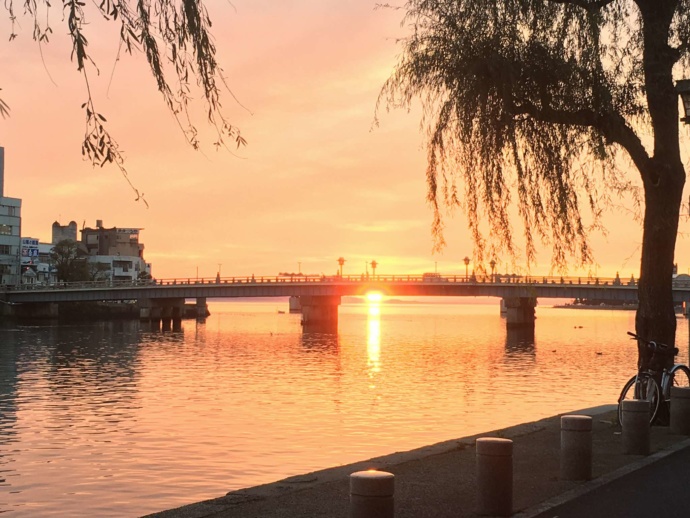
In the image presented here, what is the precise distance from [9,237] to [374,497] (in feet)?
506

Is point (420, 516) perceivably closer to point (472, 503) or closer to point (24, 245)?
point (472, 503)

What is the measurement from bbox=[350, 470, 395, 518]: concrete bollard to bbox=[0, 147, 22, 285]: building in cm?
15166

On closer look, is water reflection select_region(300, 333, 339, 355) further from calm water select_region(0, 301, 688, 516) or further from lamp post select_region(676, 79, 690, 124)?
lamp post select_region(676, 79, 690, 124)

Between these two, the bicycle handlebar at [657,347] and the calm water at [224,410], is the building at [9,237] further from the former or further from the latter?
the bicycle handlebar at [657,347]

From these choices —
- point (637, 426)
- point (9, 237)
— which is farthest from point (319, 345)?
point (637, 426)

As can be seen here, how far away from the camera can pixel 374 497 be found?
8.38m

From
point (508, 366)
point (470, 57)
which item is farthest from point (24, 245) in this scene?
point (470, 57)

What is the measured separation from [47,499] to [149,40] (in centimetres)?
1494

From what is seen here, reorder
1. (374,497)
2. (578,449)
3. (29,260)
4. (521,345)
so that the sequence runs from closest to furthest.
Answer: (374,497)
(578,449)
(521,345)
(29,260)

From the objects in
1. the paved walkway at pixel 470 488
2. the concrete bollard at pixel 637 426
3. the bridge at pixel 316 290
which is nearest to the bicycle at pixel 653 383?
the paved walkway at pixel 470 488

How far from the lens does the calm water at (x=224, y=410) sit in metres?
22.5

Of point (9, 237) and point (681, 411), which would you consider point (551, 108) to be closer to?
point (681, 411)

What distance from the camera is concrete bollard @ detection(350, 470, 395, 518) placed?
27.5 feet

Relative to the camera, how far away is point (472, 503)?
35.9ft
